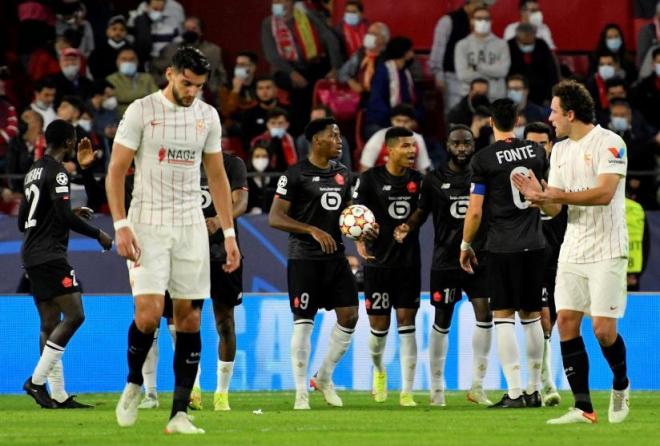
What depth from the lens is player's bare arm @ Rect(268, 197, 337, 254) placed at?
12922 millimetres

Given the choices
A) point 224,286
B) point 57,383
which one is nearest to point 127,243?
point 224,286

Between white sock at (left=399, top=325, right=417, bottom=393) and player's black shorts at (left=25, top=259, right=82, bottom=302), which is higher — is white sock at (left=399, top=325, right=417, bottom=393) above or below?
below

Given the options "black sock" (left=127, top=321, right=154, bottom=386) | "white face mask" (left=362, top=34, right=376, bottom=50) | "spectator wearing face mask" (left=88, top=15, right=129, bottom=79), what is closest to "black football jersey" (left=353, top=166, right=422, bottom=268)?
"black sock" (left=127, top=321, right=154, bottom=386)

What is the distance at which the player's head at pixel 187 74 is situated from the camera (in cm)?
974

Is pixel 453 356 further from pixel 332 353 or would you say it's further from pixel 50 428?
pixel 50 428

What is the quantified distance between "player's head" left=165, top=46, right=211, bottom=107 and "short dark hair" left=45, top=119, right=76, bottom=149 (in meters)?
3.38

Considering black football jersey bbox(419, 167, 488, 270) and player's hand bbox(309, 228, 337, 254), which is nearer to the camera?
player's hand bbox(309, 228, 337, 254)

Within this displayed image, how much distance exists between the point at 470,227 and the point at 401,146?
1.40 meters

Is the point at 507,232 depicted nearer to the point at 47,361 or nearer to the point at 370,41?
the point at 47,361

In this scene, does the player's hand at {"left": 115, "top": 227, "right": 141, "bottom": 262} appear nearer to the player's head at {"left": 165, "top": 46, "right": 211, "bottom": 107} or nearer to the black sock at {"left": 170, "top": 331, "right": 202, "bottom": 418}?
the black sock at {"left": 170, "top": 331, "right": 202, "bottom": 418}

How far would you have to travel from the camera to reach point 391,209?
1366cm

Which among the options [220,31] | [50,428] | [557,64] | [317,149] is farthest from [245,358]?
[220,31]

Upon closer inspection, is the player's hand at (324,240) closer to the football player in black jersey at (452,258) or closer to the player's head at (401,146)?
the football player in black jersey at (452,258)

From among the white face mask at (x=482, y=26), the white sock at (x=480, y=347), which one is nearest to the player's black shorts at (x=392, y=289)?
the white sock at (x=480, y=347)
